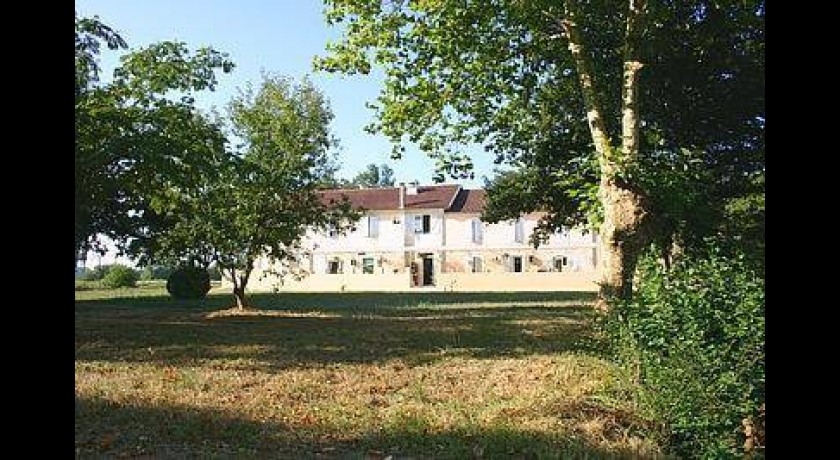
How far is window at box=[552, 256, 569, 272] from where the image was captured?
185 ft

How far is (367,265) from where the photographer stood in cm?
5953

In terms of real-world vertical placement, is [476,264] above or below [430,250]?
below

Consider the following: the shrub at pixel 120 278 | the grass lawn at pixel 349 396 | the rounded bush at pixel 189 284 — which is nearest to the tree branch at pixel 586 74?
the grass lawn at pixel 349 396

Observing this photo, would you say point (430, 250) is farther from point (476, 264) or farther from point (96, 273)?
point (96, 273)

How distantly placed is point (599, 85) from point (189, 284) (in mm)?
23085

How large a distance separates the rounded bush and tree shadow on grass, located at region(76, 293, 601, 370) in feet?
20.2

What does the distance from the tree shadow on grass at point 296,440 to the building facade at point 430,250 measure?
152ft

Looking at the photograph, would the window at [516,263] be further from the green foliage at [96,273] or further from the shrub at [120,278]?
the green foliage at [96,273]

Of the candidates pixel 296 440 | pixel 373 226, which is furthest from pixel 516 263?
pixel 296 440

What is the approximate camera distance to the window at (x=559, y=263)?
5631 centimetres
